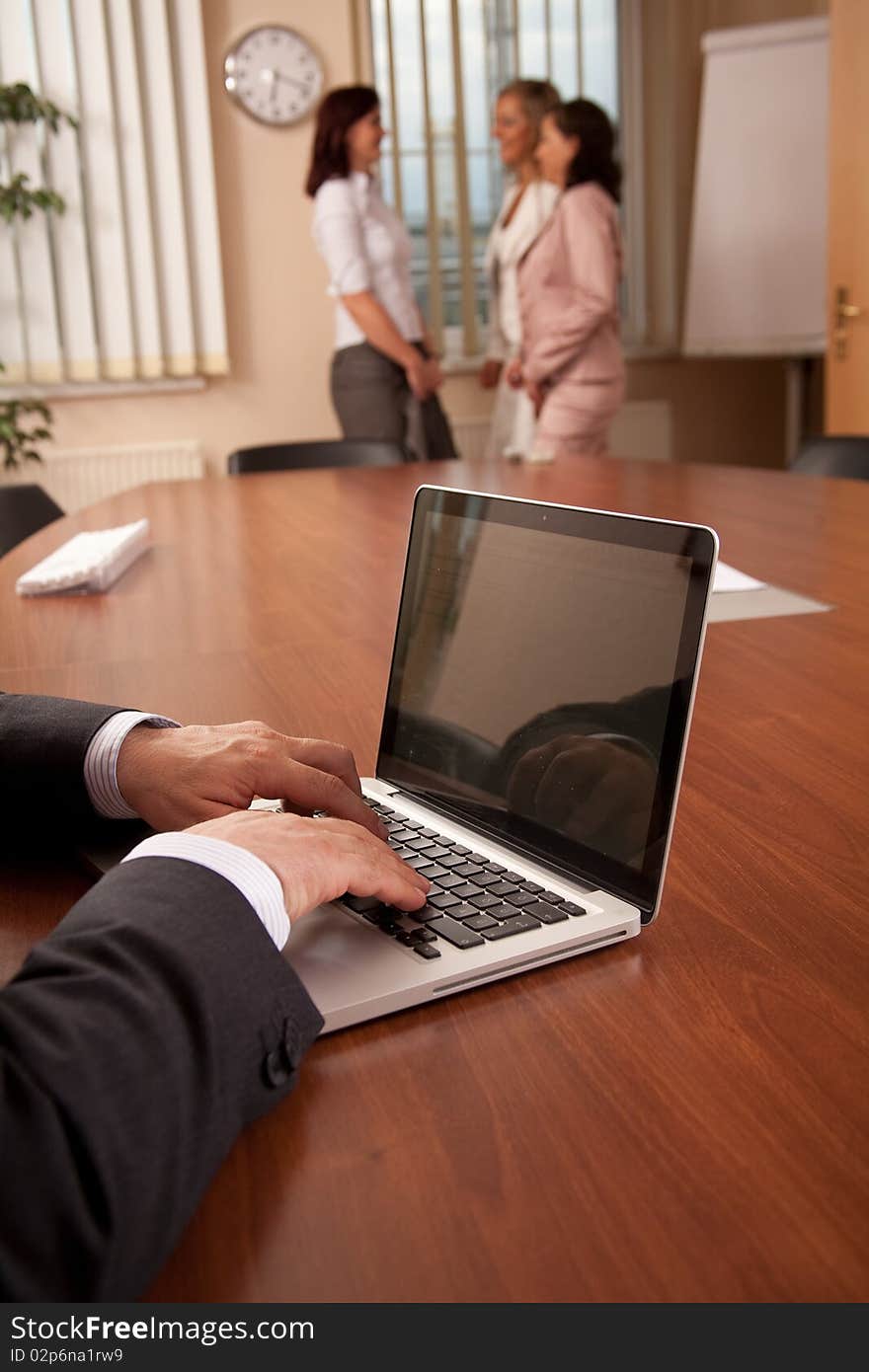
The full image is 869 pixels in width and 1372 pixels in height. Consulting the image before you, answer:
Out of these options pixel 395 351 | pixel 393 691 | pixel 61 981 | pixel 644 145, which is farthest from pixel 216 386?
pixel 61 981

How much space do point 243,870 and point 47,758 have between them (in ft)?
1.02

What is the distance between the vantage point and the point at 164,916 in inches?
22.6

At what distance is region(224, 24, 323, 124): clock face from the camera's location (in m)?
5.09

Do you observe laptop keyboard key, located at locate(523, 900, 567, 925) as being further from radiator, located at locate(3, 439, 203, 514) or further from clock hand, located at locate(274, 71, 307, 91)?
clock hand, located at locate(274, 71, 307, 91)

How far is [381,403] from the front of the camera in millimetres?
4523

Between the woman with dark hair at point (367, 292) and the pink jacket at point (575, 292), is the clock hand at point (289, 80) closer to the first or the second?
the woman with dark hair at point (367, 292)

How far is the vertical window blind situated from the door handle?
7.67 feet

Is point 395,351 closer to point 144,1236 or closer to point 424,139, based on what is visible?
point 424,139

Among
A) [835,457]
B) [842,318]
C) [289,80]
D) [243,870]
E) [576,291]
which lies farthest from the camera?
[289,80]

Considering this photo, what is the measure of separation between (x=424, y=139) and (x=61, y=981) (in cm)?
536

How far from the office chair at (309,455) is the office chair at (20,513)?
2.46 ft

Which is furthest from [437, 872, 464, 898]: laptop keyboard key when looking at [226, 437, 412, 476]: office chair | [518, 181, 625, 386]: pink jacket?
[518, 181, 625, 386]: pink jacket

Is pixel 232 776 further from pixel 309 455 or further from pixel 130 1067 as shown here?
pixel 309 455

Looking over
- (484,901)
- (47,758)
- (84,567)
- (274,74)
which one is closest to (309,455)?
(84,567)
